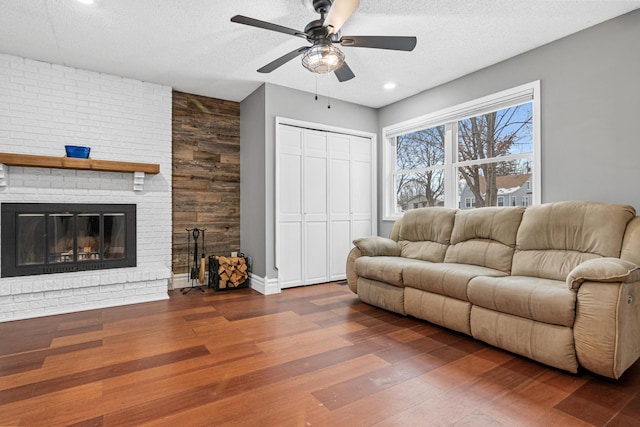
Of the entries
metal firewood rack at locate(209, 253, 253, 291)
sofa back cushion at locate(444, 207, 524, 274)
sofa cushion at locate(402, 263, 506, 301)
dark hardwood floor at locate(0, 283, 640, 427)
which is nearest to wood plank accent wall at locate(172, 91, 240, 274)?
metal firewood rack at locate(209, 253, 253, 291)

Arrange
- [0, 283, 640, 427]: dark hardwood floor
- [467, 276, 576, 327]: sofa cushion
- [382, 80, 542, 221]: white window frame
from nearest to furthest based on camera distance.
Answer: [0, 283, 640, 427]: dark hardwood floor → [467, 276, 576, 327]: sofa cushion → [382, 80, 542, 221]: white window frame

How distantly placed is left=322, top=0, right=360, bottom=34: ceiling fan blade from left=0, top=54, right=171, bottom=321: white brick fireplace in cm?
286

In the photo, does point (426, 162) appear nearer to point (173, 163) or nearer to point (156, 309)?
point (173, 163)

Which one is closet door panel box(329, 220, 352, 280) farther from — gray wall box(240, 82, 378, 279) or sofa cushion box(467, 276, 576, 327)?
sofa cushion box(467, 276, 576, 327)

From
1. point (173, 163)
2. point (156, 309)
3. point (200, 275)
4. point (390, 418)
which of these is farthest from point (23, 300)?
point (390, 418)

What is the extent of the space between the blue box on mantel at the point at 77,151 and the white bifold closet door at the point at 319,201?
7.00 ft

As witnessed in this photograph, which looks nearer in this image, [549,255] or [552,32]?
[549,255]

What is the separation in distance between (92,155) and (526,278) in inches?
182

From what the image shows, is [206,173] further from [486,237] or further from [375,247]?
[486,237]

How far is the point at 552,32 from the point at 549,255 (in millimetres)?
2032

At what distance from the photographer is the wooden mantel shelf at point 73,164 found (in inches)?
134

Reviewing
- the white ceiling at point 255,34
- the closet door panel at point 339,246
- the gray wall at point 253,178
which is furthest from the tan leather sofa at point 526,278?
the white ceiling at point 255,34

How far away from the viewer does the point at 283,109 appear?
442 centimetres

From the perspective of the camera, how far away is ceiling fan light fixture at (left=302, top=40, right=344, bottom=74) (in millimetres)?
2570
